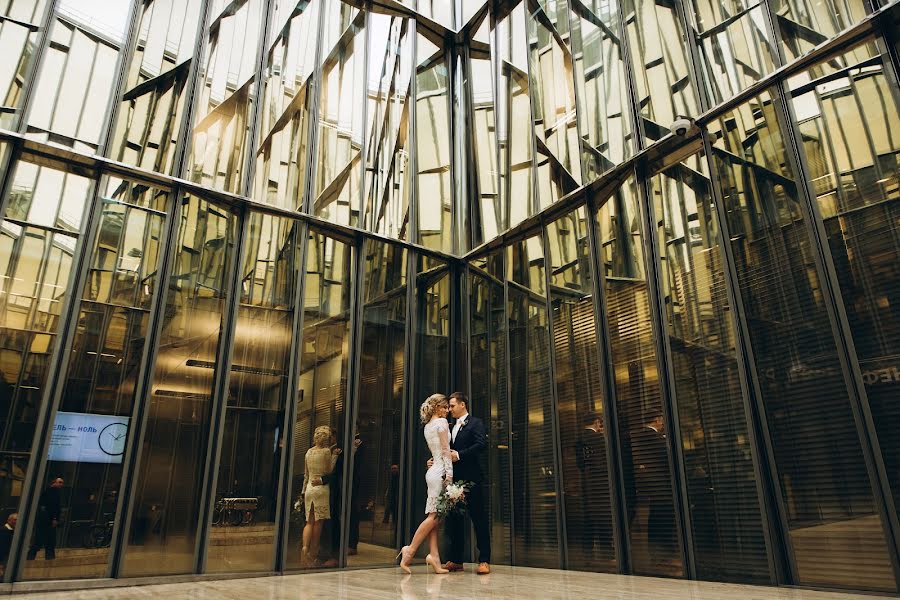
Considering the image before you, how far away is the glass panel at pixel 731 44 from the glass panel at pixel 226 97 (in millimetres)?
5839

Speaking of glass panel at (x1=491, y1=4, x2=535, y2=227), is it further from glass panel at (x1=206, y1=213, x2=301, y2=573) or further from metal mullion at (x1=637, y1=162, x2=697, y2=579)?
glass panel at (x1=206, y1=213, x2=301, y2=573)

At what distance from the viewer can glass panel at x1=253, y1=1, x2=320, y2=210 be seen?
8195mm

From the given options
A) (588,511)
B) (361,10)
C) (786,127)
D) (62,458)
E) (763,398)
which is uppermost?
(361,10)

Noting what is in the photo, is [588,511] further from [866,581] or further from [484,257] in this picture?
[484,257]

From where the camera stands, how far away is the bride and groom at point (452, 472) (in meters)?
6.78

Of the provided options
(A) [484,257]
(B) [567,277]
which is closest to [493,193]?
(A) [484,257]

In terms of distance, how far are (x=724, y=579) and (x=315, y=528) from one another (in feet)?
15.2

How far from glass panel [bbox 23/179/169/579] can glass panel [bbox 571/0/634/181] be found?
548 centimetres

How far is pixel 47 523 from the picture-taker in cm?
598

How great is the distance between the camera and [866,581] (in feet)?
15.5

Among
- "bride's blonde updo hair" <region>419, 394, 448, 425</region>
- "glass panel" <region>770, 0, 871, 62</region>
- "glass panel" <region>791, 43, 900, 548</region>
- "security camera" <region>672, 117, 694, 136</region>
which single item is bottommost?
"bride's blonde updo hair" <region>419, 394, 448, 425</region>

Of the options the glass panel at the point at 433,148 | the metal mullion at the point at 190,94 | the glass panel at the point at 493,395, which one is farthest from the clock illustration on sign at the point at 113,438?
the glass panel at the point at 433,148

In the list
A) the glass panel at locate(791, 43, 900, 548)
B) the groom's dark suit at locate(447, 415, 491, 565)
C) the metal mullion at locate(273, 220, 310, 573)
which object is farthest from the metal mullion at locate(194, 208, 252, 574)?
the glass panel at locate(791, 43, 900, 548)

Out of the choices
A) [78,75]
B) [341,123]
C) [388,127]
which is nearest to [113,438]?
[78,75]
